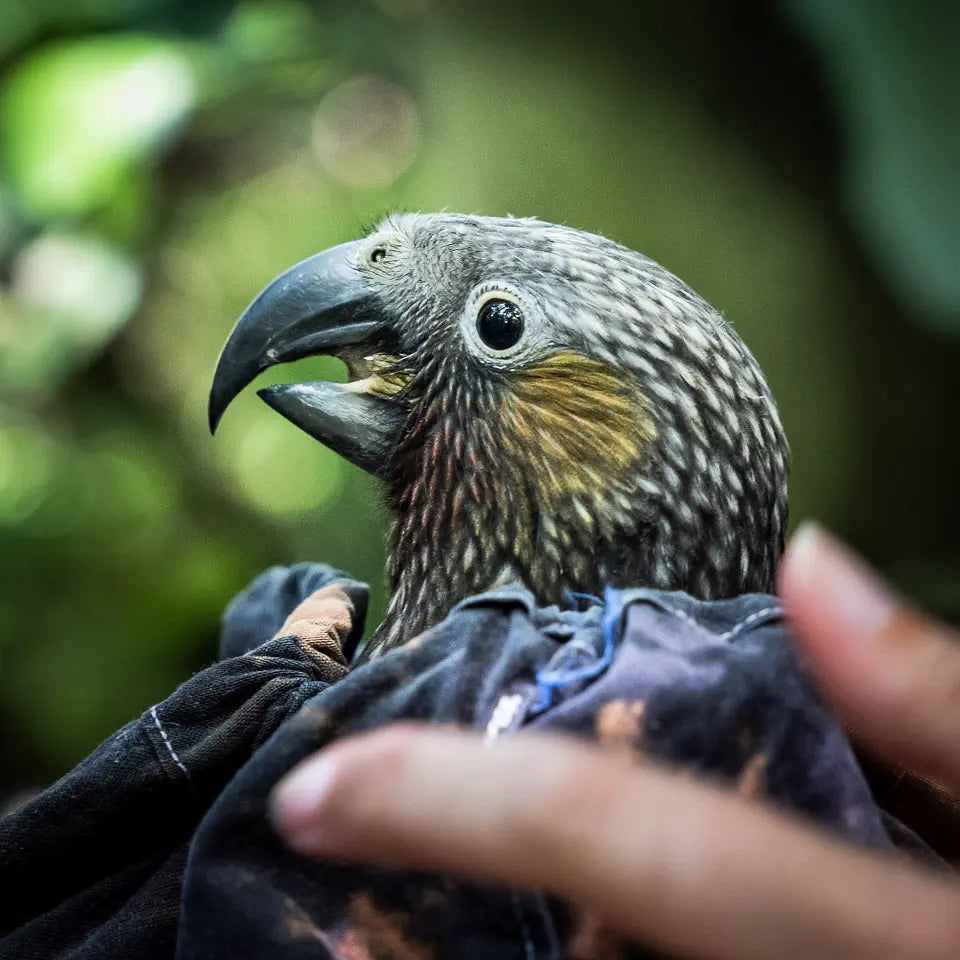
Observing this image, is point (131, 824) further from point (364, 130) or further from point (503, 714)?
point (364, 130)

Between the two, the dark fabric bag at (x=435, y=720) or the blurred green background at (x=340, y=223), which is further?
the blurred green background at (x=340, y=223)

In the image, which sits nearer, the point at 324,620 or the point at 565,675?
the point at 565,675

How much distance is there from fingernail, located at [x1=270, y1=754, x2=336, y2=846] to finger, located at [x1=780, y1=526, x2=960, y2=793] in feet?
1.10

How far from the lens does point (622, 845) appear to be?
575 mm

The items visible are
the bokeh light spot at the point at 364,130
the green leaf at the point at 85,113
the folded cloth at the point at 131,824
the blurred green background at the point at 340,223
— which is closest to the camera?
the folded cloth at the point at 131,824

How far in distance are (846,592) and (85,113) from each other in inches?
146

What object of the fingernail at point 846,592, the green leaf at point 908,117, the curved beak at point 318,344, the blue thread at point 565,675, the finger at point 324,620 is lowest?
the finger at point 324,620

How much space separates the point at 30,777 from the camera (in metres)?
4.08

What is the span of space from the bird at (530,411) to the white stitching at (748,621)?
24 cm

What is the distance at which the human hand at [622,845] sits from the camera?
56cm

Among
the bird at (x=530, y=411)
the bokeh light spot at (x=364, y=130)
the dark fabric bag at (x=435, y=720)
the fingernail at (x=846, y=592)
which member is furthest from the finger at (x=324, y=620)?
the bokeh light spot at (x=364, y=130)

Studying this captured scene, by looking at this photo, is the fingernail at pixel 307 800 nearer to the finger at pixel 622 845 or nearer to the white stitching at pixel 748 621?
the finger at pixel 622 845

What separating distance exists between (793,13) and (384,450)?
7.83 feet

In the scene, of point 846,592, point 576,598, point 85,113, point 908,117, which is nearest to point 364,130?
point 85,113
